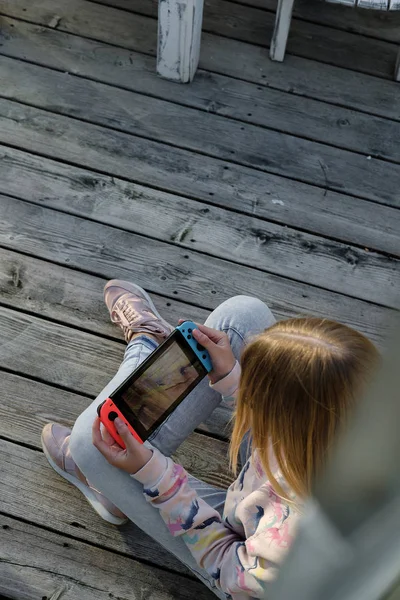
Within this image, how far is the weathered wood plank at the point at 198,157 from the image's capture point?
5.85ft

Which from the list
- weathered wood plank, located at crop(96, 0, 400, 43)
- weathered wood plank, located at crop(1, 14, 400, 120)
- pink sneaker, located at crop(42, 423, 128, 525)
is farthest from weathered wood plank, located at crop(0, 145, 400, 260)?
weathered wood plank, located at crop(96, 0, 400, 43)

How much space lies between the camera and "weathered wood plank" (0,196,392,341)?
160 cm

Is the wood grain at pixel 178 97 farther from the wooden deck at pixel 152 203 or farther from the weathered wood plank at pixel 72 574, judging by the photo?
the weathered wood plank at pixel 72 574

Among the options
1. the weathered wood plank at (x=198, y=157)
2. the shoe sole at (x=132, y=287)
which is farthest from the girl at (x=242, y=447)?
the weathered wood plank at (x=198, y=157)

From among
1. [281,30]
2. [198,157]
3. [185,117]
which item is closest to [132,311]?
[198,157]

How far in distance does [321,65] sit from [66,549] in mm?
1496

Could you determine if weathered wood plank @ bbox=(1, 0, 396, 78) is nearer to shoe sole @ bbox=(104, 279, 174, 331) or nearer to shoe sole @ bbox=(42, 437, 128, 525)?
shoe sole @ bbox=(104, 279, 174, 331)

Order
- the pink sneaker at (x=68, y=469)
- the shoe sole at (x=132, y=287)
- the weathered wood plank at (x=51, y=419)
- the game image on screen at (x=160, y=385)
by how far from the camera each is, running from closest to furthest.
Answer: the game image on screen at (x=160, y=385), the pink sneaker at (x=68, y=469), the weathered wood plank at (x=51, y=419), the shoe sole at (x=132, y=287)

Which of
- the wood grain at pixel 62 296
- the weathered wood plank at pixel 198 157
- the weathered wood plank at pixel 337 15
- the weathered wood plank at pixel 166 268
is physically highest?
the weathered wood plank at pixel 337 15

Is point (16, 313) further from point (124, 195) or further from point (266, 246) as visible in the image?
point (266, 246)

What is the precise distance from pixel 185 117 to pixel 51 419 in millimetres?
914

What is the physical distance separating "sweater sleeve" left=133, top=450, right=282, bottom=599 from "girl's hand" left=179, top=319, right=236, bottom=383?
0.58ft

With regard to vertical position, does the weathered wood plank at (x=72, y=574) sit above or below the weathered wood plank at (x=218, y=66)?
below

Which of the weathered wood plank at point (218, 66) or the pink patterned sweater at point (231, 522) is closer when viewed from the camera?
the pink patterned sweater at point (231, 522)
